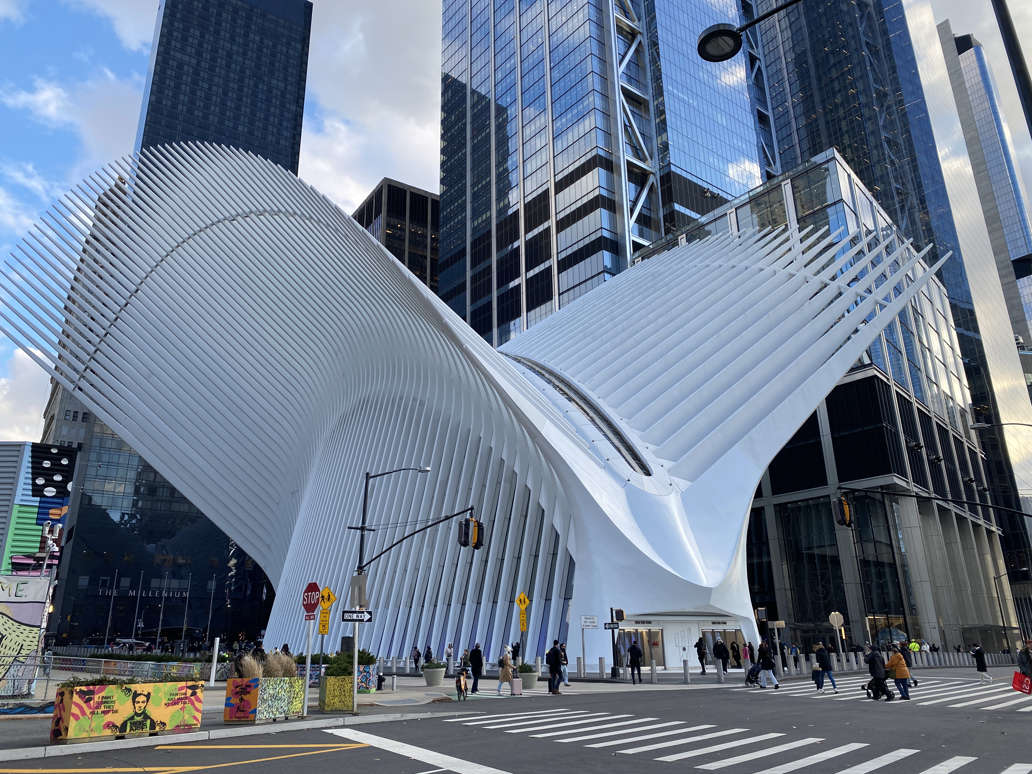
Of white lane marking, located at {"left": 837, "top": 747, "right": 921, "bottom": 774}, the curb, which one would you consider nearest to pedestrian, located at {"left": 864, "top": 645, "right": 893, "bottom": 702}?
white lane marking, located at {"left": 837, "top": 747, "right": 921, "bottom": 774}

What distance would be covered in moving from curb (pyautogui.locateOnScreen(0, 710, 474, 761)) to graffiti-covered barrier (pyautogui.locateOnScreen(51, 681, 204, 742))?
319mm

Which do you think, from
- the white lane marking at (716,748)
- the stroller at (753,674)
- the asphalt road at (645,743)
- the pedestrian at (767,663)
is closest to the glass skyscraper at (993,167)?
the pedestrian at (767,663)

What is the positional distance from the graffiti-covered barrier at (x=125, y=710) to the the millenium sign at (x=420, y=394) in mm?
16051

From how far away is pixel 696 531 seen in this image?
28.6 m

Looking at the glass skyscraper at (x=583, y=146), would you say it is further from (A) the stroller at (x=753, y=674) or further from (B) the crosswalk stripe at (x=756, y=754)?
(B) the crosswalk stripe at (x=756, y=754)

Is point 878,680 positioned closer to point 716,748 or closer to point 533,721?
point 533,721

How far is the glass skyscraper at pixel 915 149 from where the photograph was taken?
2933 inches

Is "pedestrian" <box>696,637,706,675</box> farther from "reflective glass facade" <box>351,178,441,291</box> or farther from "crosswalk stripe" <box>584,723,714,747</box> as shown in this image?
"reflective glass facade" <box>351,178,441,291</box>

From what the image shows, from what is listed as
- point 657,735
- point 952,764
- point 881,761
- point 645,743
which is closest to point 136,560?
point 657,735

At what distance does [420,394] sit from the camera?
3994 centimetres

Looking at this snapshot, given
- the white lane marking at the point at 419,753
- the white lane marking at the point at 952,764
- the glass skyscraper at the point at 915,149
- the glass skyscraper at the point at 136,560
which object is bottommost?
the white lane marking at the point at 952,764

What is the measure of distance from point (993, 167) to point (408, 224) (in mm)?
124850

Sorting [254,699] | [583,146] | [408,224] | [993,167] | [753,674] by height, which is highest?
[993,167]

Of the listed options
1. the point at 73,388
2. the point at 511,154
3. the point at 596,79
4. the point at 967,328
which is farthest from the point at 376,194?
the point at 73,388
